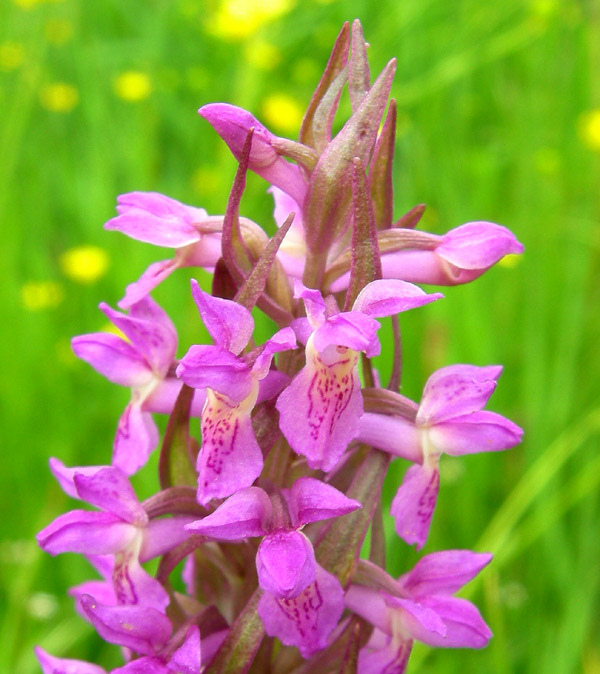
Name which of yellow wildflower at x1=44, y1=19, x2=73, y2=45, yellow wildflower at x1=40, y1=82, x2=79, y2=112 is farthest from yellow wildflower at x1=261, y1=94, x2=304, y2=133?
yellow wildflower at x1=44, y1=19, x2=73, y2=45

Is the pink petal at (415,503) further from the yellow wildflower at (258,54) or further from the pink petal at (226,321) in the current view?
the yellow wildflower at (258,54)

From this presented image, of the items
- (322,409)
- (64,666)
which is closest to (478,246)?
(322,409)

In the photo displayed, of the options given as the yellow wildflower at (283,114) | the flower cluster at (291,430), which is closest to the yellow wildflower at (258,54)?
the yellow wildflower at (283,114)

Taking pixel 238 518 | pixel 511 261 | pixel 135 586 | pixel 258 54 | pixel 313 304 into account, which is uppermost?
pixel 258 54

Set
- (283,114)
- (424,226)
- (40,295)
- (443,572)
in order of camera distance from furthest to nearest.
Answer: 1. (283,114)
2. (424,226)
3. (40,295)
4. (443,572)

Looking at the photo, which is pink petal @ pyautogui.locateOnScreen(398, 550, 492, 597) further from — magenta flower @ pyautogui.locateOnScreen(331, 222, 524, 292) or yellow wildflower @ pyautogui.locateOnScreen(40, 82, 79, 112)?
yellow wildflower @ pyautogui.locateOnScreen(40, 82, 79, 112)

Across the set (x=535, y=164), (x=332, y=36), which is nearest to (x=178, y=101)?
(x=332, y=36)

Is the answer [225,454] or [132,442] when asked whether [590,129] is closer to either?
[132,442]
